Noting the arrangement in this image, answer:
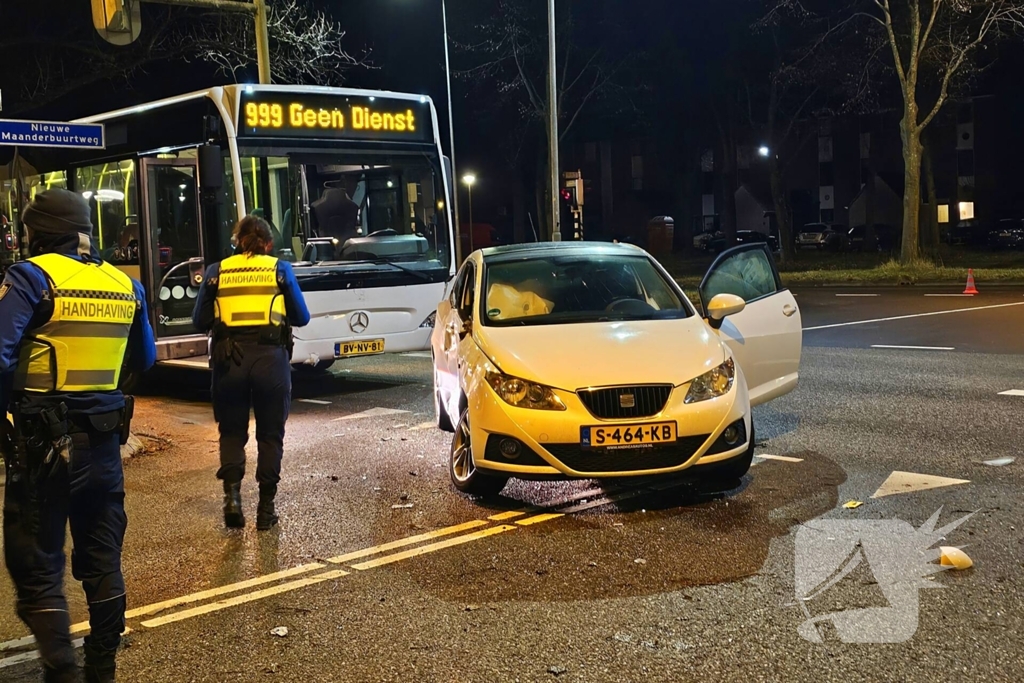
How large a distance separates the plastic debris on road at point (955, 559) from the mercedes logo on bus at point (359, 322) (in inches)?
298

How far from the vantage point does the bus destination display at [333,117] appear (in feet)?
38.1

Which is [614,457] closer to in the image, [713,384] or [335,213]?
[713,384]

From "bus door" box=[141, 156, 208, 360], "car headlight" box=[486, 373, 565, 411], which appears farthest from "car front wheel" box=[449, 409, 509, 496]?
"bus door" box=[141, 156, 208, 360]

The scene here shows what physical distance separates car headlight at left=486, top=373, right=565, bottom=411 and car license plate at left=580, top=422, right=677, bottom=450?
0.22m

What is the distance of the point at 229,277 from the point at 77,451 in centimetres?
272

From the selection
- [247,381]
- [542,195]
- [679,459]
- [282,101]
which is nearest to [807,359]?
[282,101]

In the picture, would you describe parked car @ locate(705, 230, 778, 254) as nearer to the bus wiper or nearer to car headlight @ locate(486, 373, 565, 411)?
the bus wiper

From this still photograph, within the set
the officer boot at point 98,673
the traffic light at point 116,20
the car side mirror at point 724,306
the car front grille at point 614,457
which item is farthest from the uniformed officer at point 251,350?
the traffic light at point 116,20

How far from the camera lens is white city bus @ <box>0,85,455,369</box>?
11.6 metres

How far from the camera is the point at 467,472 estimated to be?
7137mm

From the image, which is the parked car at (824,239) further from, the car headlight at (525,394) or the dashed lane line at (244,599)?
the dashed lane line at (244,599)

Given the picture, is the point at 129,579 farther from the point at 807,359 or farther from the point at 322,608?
the point at 807,359

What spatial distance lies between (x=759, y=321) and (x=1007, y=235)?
45145 mm

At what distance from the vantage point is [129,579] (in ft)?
18.8
